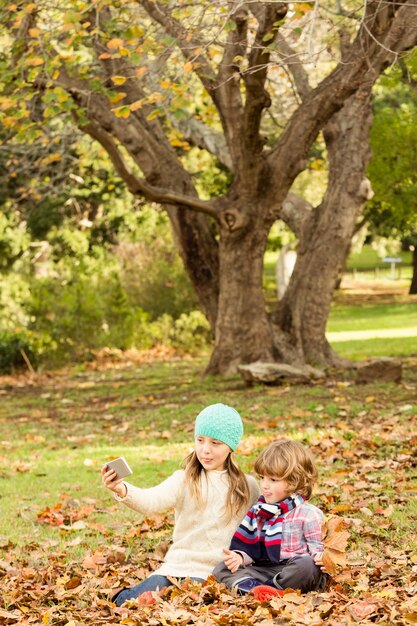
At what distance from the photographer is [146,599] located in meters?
4.79

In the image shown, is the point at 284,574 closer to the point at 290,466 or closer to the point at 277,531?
the point at 277,531

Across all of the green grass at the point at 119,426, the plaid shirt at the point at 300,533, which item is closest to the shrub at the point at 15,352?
the green grass at the point at 119,426

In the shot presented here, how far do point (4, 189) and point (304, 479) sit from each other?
91.2ft

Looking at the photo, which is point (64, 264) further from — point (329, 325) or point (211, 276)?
point (329, 325)

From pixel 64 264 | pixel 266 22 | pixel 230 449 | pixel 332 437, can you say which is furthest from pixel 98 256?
pixel 230 449

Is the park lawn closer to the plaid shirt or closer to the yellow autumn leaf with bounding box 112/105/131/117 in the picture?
the plaid shirt

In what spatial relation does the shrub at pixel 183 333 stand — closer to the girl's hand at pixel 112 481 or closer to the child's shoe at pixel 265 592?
the girl's hand at pixel 112 481

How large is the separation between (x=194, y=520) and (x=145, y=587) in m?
0.44

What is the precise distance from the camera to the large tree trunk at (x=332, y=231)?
1678cm

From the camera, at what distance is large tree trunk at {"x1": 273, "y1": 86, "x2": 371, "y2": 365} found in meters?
16.8

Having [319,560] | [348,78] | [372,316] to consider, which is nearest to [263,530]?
[319,560]

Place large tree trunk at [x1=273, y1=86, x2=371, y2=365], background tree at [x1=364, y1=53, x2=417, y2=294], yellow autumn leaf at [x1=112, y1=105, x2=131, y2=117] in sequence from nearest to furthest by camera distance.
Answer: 1. yellow autumn leaf at [x1=112, y1=105, x2=131, y2=117]
2. large tree trunk at [x1=273, y1=86, x2=371, y2=365]
3. background tree at [x1=364, y1=53, x2=417, y2=294]

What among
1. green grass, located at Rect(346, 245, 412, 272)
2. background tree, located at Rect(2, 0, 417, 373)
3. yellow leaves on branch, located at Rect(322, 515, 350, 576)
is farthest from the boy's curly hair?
green grass, located at Rect(346, 245, 412, 272)

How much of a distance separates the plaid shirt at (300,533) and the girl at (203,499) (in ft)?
0.81
